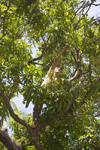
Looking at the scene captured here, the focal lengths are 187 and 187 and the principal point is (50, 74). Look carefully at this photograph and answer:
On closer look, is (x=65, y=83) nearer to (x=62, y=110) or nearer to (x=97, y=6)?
(x=62, y=110)

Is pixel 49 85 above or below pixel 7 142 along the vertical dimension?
above

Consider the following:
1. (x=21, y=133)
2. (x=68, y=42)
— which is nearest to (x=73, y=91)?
(x=68, y=42)

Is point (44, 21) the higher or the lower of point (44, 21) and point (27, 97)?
the higher

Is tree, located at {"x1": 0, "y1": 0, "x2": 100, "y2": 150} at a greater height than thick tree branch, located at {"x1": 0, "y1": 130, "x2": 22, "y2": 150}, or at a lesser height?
greater

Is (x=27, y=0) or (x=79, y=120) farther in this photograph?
(x=79, y=120)

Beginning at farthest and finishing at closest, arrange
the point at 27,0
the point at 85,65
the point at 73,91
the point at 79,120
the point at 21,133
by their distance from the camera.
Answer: the point at 85,65
the point at 21,133
the point at 79,120
the point at 27,0
the point at 73,91

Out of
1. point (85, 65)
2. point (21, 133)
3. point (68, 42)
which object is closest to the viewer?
point (68, 42)

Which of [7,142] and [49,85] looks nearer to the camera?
[49,85]

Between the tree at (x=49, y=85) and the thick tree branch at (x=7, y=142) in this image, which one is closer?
the tree at (x=49, y=85)

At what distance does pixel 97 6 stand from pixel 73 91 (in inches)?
76.7

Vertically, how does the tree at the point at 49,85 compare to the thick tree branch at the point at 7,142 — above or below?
above

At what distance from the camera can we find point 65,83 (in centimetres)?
360

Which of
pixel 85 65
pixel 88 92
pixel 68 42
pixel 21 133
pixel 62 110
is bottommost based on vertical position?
pixel 62 110

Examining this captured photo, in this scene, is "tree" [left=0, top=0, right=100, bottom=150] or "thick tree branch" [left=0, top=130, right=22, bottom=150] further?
"thick tree branch" [left=0, top=130, right=22, bottom=150]
